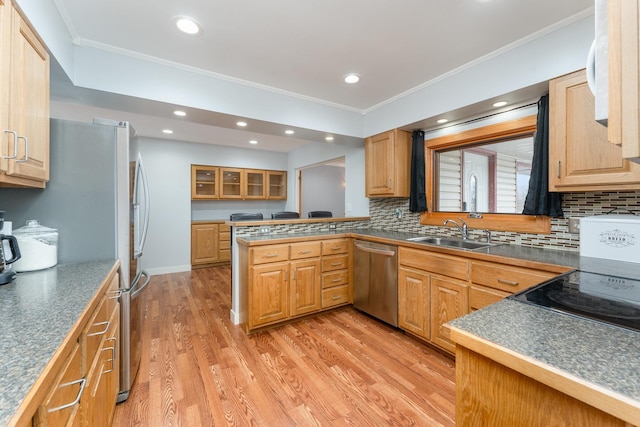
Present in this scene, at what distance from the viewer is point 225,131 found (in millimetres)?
4320

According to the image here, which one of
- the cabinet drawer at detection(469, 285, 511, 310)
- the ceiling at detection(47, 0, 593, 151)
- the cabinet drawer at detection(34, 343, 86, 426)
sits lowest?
the cabinet drawer at detection(469, 285, 511, 310)

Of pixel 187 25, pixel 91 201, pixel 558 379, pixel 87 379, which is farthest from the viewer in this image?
pixel 187 25

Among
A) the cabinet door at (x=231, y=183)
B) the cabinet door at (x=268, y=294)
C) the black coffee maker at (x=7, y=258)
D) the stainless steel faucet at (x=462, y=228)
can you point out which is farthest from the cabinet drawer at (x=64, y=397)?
the cabinet door at (x=231, y=183)

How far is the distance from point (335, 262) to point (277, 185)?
138 inches

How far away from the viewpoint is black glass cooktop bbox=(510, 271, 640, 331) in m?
0.86

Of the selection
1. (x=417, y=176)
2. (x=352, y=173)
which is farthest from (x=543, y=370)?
(x=352, y=173)

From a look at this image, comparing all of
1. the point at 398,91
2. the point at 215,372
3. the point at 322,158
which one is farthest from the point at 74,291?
the point at 322,158

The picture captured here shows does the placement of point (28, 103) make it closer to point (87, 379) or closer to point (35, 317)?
point (35, 317)

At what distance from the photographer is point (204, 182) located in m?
5.35

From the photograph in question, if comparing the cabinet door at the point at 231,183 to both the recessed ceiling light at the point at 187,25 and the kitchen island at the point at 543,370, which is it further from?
the kitchen island at the point at 543,370

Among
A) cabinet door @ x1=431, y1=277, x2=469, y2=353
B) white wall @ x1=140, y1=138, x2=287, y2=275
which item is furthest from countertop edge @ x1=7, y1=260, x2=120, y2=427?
white wall @ x1=140, y1=138, x2=287, y2=275

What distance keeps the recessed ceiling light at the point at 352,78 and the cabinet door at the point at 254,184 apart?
362 cm

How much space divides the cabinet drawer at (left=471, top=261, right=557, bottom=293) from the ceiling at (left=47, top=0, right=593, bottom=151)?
4.54ft

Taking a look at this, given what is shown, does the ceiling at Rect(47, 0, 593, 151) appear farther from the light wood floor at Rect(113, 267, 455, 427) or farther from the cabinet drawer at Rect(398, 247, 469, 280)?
the light wood floor at Rect(113, 267, 455, 427)
